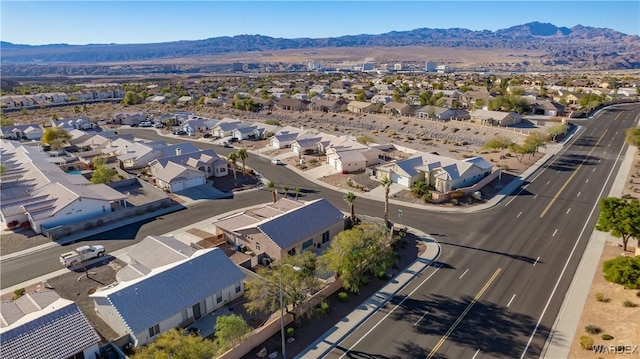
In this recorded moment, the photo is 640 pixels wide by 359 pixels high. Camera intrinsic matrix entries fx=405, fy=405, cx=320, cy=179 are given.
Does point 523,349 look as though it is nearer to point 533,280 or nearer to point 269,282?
point 533,280

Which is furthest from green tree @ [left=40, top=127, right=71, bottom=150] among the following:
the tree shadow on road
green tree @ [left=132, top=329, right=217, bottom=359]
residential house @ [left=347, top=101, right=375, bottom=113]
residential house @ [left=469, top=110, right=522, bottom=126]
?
residential house @ [left=469, top=110, right=522, bottom=126]

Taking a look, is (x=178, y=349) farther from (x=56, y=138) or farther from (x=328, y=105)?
(x=328, y=105)

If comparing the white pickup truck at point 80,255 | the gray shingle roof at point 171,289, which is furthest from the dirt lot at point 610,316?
the white pickup truck at point 80,255

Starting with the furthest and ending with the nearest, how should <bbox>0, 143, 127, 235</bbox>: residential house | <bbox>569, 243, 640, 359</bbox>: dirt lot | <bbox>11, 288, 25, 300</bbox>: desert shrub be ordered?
<bbox>0, 143, 127, 235</bbox>: residential house, <bbox>11, 288, 25, 300</bbox>: desert shrub, <bbox>569, 243, 640, 359</bbox>: dirt lot

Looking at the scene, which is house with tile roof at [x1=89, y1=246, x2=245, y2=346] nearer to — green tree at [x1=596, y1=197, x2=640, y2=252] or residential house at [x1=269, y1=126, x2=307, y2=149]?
green tree at [x1=596, y1=197, x2=640, y2=252]

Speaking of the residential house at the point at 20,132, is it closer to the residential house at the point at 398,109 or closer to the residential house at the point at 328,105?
the residential house at the point at 328,105

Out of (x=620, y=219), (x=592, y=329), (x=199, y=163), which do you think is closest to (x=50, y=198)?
(x=199, y=163)

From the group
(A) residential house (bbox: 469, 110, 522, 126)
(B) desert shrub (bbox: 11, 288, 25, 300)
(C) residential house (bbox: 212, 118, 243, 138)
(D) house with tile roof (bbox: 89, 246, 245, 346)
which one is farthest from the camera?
(A) residential house (bbox: 469, 110, 522, 126)

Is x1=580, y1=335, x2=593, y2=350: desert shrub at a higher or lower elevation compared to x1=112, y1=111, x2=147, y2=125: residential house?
lower
